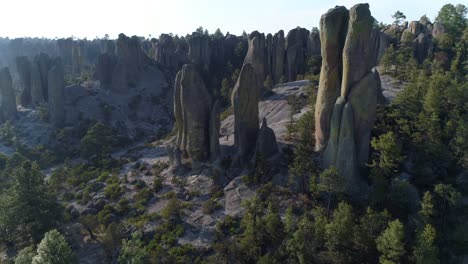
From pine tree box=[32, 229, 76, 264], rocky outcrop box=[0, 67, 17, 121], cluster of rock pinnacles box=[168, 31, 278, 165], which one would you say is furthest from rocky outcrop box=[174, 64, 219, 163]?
rocky outcrop box=[0, 67, 17, 121]

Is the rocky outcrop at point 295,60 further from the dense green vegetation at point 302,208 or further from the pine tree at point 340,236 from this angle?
the pine tree at point 340,236

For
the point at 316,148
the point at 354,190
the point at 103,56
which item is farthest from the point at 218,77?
the point at 354,190

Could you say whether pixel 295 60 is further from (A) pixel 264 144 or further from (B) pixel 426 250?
(B) pixel 426 250

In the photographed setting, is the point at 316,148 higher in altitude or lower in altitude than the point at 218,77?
lower

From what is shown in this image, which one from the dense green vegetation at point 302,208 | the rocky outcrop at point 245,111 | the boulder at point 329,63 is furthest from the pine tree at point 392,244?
the rocky outcrop at point 245,111

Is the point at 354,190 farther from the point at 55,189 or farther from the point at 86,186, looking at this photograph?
the point at 55,189

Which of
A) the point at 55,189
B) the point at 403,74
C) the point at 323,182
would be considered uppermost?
the point at 403,74

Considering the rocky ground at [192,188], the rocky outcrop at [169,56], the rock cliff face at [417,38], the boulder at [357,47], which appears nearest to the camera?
the boulder at [357,47]

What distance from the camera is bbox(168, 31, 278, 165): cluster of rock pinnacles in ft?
145

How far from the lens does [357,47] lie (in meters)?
36.2

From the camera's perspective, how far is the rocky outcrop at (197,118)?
46.9m

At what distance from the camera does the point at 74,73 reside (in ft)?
381

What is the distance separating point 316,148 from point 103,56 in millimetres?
67348

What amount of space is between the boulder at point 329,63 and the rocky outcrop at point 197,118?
1328cm
